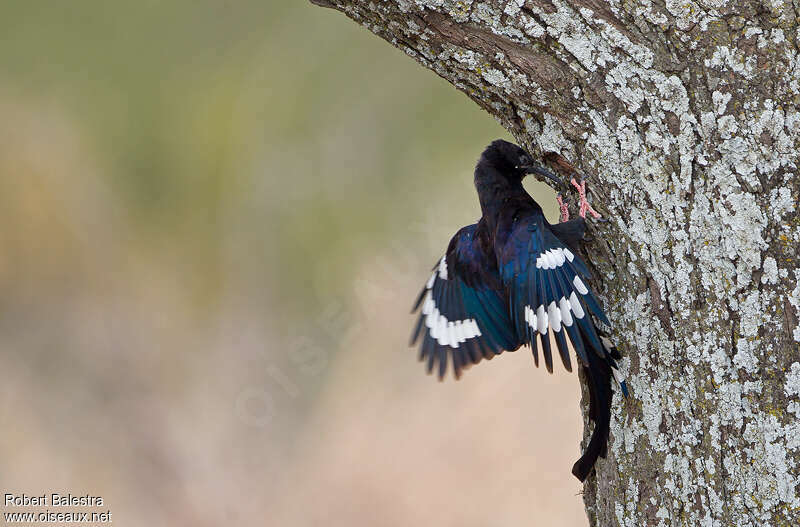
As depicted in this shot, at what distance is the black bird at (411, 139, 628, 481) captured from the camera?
194 centimetres

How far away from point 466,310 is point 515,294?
35 cm

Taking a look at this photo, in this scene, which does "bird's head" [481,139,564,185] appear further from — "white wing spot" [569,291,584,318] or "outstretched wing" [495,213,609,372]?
"white wing spot" [569,291,584,318]

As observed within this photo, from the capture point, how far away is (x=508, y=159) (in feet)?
8.13

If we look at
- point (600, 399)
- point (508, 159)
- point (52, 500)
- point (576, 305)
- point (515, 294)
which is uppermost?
point (52, 500)

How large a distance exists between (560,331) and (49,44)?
15.4ft

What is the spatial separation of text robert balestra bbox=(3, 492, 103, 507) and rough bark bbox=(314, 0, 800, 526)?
3948 millimetres

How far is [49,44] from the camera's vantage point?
5.37m

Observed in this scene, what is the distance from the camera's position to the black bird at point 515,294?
1937 mm

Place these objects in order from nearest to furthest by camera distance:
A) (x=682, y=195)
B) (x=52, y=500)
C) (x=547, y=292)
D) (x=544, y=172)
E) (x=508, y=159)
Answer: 1. (x=682, y=195)
2. (x=547, y=292)
3. (x=544, y=172)
4. (x=508, y=159)
5. (x=52, y=500)

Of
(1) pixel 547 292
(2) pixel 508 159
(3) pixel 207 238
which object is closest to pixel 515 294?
(1) pixel 547 292

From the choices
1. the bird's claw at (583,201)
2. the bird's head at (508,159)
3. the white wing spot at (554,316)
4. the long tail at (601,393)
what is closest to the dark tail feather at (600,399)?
the long tail at (601,393)

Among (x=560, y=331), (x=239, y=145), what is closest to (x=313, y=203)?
(x=239, y=145)

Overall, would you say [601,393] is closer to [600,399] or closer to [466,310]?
[600,399]

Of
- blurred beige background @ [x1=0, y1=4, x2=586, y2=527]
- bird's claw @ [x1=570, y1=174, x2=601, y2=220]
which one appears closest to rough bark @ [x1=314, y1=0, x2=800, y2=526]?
bird's claw @ [x1=570, y1=174, x2=601, y2=220]
